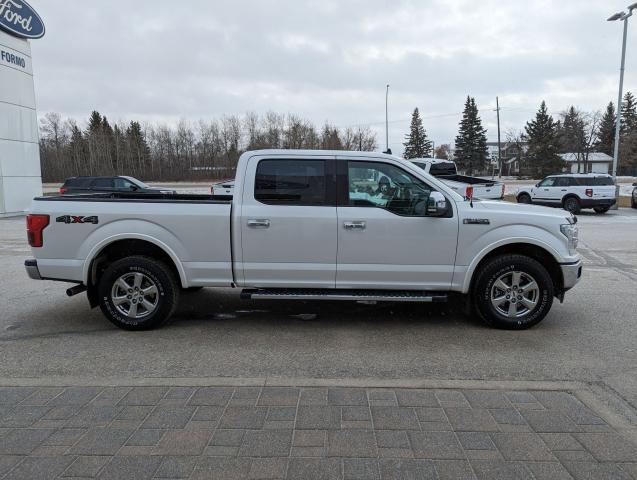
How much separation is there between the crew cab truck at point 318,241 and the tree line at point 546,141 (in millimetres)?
65646

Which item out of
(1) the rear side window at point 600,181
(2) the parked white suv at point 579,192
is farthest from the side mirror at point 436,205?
(1) the rear side window at point 600,181

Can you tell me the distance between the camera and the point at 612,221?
18641mm

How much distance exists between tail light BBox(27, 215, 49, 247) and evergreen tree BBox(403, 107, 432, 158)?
318ft

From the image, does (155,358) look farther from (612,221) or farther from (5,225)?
(612,221)

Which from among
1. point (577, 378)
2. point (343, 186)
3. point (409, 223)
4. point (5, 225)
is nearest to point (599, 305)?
point (577, 378)

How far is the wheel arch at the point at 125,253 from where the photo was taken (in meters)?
5.35

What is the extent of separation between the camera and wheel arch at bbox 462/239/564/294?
5.34 metres

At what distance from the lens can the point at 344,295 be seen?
5.31m

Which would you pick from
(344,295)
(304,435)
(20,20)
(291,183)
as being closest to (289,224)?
(291,183)

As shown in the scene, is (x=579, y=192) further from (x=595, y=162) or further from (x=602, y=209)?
(x=595, y=162)

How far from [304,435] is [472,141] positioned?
266ft

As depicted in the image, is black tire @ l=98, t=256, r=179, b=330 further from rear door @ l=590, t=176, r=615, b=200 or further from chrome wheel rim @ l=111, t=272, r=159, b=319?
rear door @ l=590, t=176, r=615, b=200

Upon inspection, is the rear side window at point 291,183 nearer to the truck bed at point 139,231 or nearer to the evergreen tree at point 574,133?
the truck bed at point 139,231

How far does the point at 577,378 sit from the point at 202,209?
397 cm
